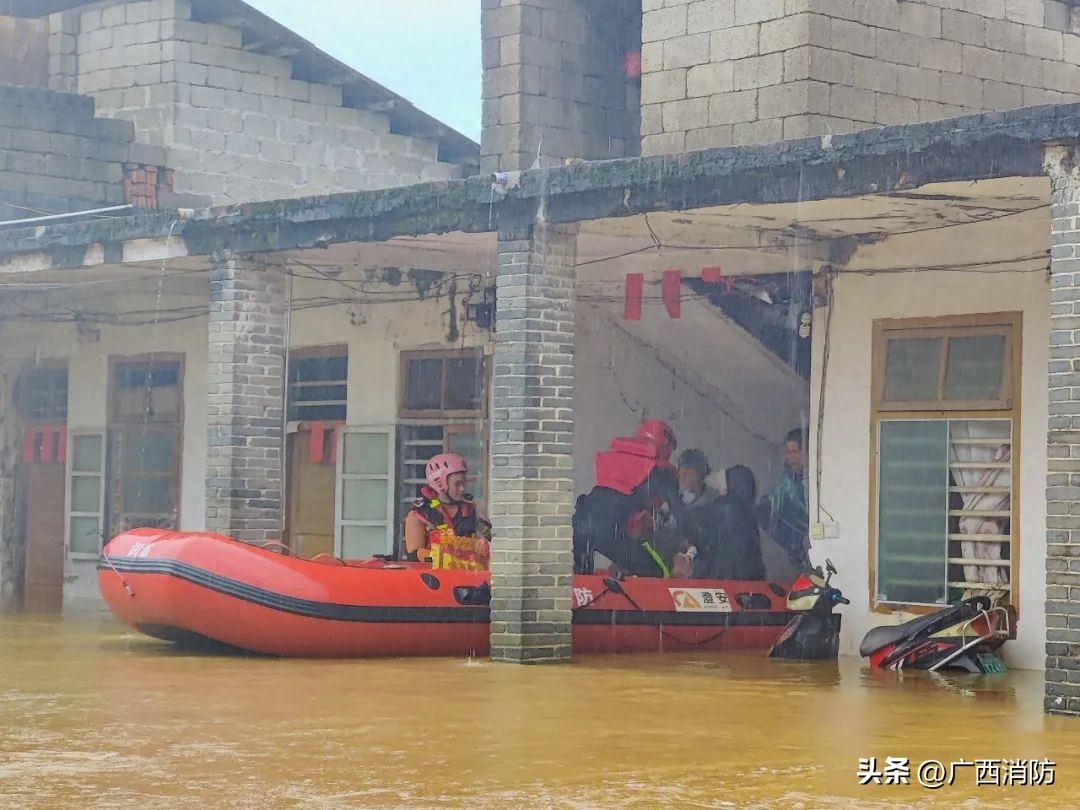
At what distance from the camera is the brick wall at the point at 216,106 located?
1962cm

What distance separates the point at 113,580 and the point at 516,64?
708cm

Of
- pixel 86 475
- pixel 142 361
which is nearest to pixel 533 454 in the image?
pixel 142 361

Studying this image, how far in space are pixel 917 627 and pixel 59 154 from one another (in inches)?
418

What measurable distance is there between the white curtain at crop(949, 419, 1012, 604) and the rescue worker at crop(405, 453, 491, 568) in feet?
11.1

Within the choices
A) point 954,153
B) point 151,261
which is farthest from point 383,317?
point 954,153

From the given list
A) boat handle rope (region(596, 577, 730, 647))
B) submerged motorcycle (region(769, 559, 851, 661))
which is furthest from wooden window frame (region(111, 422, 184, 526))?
submerged motorcycle (region(769, 559, 851, 661))

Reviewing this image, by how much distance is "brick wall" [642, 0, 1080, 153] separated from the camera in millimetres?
15156

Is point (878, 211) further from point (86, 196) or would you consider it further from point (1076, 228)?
point (86, 196)

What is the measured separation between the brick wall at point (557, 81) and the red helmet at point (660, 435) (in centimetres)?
367

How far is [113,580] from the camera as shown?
12953 mm

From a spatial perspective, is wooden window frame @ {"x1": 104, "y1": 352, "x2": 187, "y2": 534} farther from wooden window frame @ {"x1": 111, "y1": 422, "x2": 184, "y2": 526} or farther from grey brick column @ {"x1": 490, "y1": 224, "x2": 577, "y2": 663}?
grey brick column @ {"x1": 490, "y1": 224, "x2": 577, "y2": 663}

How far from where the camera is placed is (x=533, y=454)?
12.4m

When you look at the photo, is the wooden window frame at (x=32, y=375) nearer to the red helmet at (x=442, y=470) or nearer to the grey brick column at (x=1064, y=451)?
the red helmet at (x=442, y=470)

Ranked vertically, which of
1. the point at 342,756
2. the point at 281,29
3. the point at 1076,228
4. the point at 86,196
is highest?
the point at 281,29
